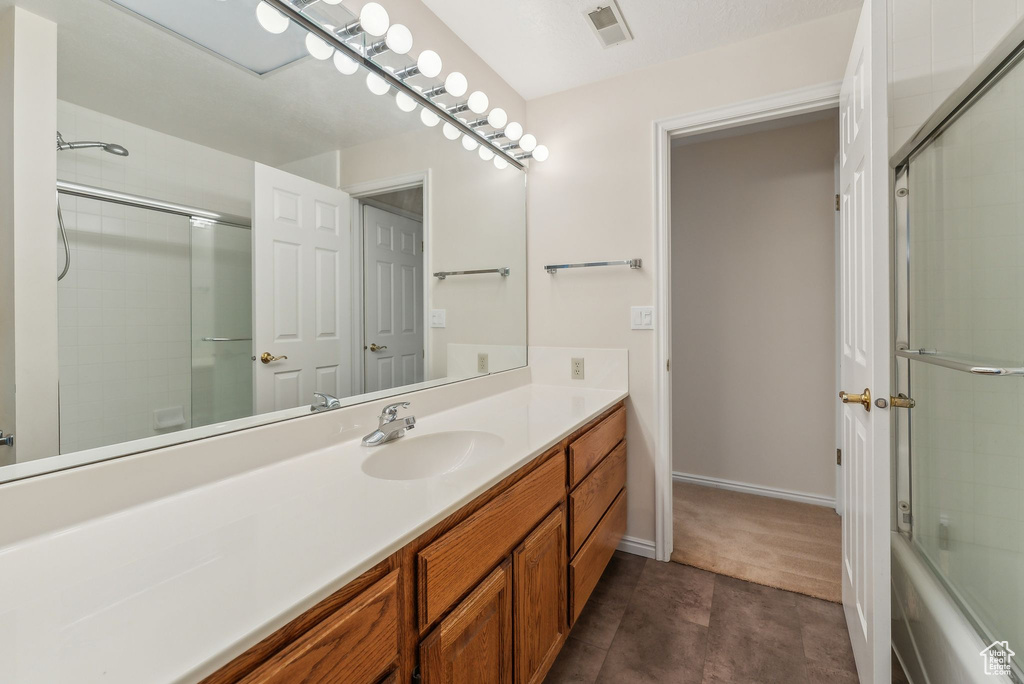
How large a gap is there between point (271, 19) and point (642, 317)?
1.63 m

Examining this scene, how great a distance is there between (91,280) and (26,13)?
16.8 inches

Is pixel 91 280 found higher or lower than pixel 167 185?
lower

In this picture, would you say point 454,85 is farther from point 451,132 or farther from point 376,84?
point 376,84

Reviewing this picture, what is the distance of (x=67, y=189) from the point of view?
755 mm

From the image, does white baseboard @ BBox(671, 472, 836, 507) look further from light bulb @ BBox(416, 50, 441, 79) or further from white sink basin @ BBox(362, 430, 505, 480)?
light bulb @ BBox(416, 50, 441, 79)

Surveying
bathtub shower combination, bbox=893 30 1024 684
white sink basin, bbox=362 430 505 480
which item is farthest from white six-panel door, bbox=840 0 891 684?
white sink basin, bbox=362 430 505 480

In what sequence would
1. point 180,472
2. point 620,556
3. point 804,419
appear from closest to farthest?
point 180,472
point 620,556
point 804,419

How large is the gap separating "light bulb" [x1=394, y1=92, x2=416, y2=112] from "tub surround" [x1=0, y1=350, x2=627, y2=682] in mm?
1026

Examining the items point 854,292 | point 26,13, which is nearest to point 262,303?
point 26,13

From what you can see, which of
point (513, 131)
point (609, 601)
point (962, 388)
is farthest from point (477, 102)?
point (609, 601)

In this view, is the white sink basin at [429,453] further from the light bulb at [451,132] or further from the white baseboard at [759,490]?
the white baseboard at [759,490]

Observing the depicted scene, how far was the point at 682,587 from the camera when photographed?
182 cm

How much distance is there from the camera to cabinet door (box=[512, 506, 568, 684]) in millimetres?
1079

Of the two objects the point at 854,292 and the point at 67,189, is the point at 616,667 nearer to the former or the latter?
the point at 854,292
